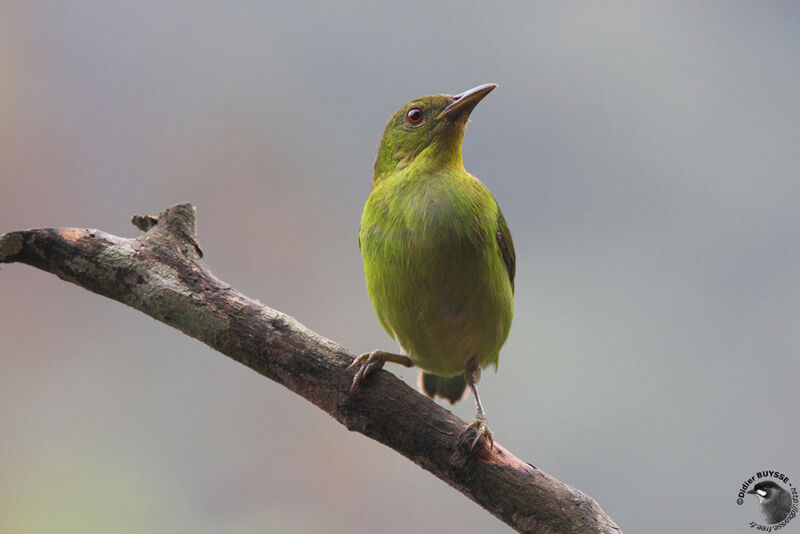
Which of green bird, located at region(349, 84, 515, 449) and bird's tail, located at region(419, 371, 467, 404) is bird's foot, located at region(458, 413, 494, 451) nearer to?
green bird, located at region(349, 84, 515, 449)

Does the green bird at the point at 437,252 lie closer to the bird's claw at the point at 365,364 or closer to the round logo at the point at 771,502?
the bird's claw at the point at 365,364

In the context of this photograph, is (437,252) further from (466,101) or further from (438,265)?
(466,101)

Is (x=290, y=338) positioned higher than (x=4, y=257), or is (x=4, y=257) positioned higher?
(x=290, y=338)

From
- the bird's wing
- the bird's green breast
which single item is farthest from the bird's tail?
the bird's wing

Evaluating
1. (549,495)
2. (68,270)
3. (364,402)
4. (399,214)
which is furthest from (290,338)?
(549,495)

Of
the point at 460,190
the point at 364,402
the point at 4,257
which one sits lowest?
the point at 4,257

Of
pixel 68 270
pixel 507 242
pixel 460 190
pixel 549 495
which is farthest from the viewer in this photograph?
pixel 507 242

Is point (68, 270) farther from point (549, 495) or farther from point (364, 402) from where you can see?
point (549, 495)
